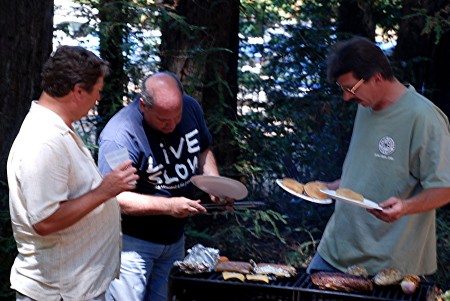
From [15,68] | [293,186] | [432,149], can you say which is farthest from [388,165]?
[15,68]

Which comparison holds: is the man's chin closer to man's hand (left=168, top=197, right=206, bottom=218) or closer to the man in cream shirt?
man's hand (left=168, top=197, right=206, bottom=218)

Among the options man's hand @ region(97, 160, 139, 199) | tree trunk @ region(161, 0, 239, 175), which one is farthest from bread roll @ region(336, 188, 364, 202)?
tree trunk @ region(161, 0, 239, 175)

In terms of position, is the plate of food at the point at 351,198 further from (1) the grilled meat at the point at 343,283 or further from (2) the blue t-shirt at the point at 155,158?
(2) the blue t-shirt at the point at 155,158

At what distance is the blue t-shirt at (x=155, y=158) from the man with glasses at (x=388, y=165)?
0.91m

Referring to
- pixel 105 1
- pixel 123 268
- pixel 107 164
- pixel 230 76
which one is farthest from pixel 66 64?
pixel 230 76

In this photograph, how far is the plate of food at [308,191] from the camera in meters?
4.01

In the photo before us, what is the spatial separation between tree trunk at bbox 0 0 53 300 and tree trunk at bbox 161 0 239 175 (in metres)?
1.25

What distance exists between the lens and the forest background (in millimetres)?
6121

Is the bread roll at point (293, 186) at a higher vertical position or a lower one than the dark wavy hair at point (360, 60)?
lower

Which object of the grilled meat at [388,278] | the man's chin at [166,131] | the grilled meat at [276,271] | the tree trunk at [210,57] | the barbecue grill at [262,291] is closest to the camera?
the barbecue grill at [262,291]

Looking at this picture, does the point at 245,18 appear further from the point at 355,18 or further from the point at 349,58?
the point at 349,58

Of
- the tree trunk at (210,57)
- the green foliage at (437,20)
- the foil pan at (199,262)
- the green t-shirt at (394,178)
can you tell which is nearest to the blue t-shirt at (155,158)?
the foil pan at (199,262)

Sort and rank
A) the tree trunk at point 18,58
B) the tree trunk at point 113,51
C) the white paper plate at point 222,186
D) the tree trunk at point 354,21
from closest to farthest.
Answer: the white paper plate at point 222,186, the tree trunk at point 18,58, the tree trunk at point 113,51, the tree trunk at point 354,21

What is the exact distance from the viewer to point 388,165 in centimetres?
395
